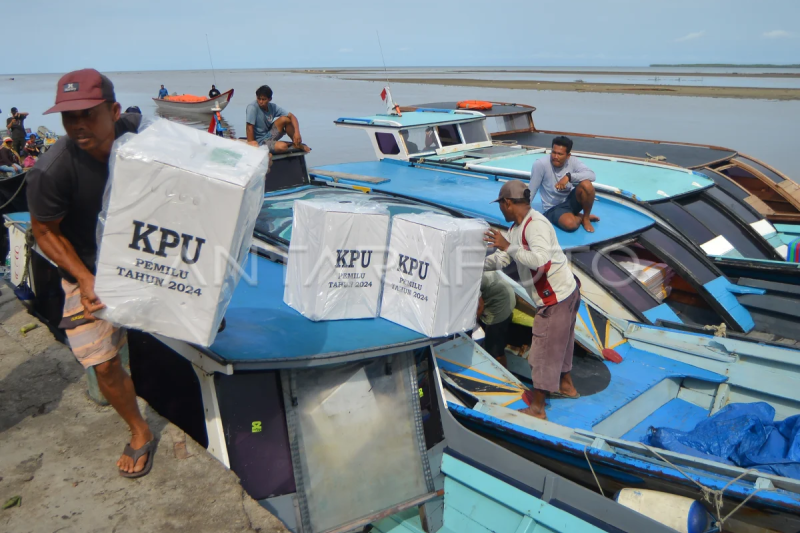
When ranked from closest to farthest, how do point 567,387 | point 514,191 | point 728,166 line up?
point 514,191
point 567,387
point 728,166

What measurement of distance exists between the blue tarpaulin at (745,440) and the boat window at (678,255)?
222 centimetres

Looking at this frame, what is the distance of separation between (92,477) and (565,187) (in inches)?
212

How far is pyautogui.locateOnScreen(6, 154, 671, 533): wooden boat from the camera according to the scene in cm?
327

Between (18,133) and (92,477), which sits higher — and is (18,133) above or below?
above

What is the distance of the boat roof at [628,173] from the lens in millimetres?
7586

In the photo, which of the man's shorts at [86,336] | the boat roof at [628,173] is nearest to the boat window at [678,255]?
the boat roof at [628,173]

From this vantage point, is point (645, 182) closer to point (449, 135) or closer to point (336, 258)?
point (449, 135)

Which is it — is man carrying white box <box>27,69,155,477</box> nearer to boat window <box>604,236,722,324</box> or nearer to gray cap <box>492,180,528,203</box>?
gray cap <box>492,180,528,203</box>

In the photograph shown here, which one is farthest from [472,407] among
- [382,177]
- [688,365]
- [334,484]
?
[382,177]

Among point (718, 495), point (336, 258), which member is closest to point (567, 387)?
point (718, 495)

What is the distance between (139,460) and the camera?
2891 mm

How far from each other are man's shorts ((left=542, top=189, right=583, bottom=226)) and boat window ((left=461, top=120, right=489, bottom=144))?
4.20 metres

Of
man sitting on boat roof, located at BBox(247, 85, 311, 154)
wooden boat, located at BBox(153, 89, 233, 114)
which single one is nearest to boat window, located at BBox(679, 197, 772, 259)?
man sitting on boat roof, located at BBox(247, 85, 311, 154)

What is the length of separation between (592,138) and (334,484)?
9.71 m
